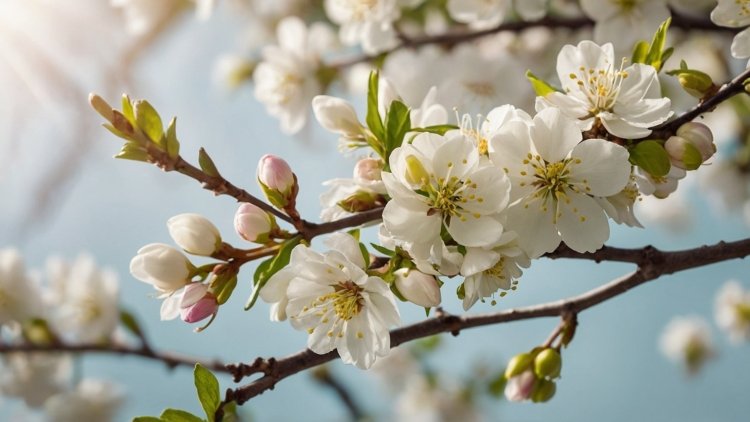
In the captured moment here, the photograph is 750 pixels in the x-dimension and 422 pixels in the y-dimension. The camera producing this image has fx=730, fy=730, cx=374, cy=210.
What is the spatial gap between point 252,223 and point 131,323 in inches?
32.4

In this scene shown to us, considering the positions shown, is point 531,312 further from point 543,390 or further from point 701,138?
point 701,138

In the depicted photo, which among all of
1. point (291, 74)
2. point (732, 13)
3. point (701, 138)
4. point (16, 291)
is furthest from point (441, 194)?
point (16, 291)

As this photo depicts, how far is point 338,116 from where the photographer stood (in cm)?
86

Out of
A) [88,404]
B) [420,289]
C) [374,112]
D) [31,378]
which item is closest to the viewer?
[420,289]

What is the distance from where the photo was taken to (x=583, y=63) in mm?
779

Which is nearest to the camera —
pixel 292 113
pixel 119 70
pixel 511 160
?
pixel 511 160

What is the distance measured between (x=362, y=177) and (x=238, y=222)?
0.14 meters

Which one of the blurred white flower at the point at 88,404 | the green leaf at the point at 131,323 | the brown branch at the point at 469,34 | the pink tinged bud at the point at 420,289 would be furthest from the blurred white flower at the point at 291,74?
the blurred white flower at the point at 88,404

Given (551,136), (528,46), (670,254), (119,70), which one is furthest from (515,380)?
(119,70)

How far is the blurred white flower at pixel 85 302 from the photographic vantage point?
156 cm

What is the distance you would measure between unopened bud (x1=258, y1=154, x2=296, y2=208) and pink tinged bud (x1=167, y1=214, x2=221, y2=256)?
0.07m

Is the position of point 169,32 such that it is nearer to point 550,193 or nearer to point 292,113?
point 292,113

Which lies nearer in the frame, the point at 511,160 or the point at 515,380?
the point at 511,160

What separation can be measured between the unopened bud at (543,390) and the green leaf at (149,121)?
0.53m
